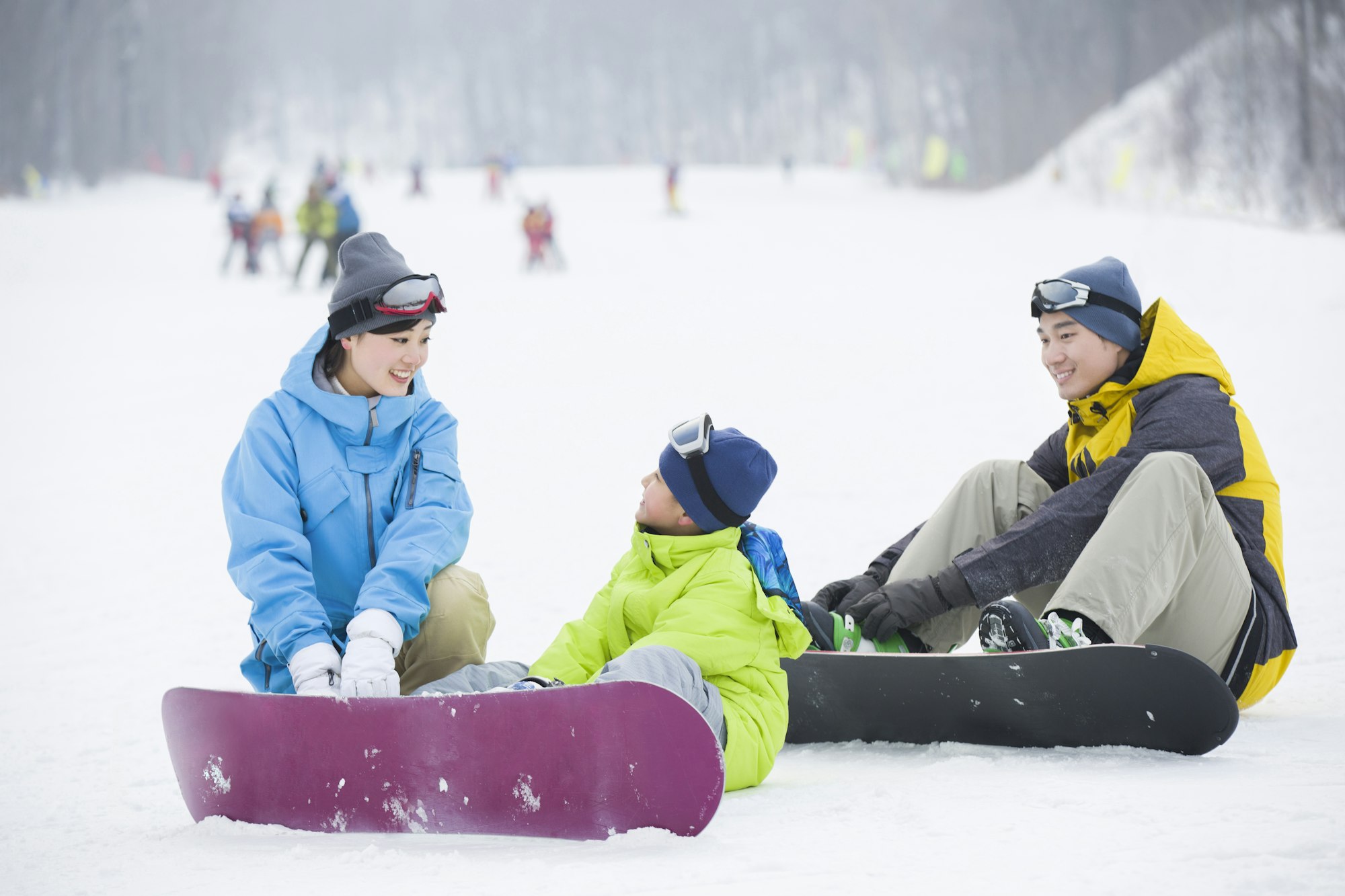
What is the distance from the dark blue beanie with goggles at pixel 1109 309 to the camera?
8.91 feet

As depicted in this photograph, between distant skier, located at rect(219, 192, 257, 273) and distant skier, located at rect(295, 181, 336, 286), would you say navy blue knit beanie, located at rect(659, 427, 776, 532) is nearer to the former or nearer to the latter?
distant skier, located at rect(295, 181, 336, 286)

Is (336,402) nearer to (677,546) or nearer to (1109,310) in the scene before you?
(677,546)

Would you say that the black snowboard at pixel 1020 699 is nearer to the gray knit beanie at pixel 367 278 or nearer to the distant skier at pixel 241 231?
the gray knit beanie at pixel 367 278

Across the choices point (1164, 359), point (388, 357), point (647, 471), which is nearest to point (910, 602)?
point (1164, 359)

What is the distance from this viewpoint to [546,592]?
4.44 meters

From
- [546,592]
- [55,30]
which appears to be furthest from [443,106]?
[546,592]

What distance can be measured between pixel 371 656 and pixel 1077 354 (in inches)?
64.7

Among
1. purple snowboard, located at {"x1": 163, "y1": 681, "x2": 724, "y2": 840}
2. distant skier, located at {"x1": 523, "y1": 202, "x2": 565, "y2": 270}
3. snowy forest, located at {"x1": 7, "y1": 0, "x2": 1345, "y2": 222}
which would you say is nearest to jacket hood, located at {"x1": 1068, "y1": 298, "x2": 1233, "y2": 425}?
purple snowboard, located at {"x1": 163, "y1": 681, "x2": 724, "y2": 840}

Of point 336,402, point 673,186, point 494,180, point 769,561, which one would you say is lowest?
point 769,561

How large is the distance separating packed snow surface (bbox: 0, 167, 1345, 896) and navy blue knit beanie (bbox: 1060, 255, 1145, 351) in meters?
0.88

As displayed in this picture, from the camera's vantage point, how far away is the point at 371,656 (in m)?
2.14

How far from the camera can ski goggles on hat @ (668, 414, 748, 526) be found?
7.36 feet

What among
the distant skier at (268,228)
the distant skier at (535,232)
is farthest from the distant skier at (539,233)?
the distant skier at (268,228)

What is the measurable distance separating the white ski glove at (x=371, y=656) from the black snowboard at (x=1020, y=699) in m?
0.85
